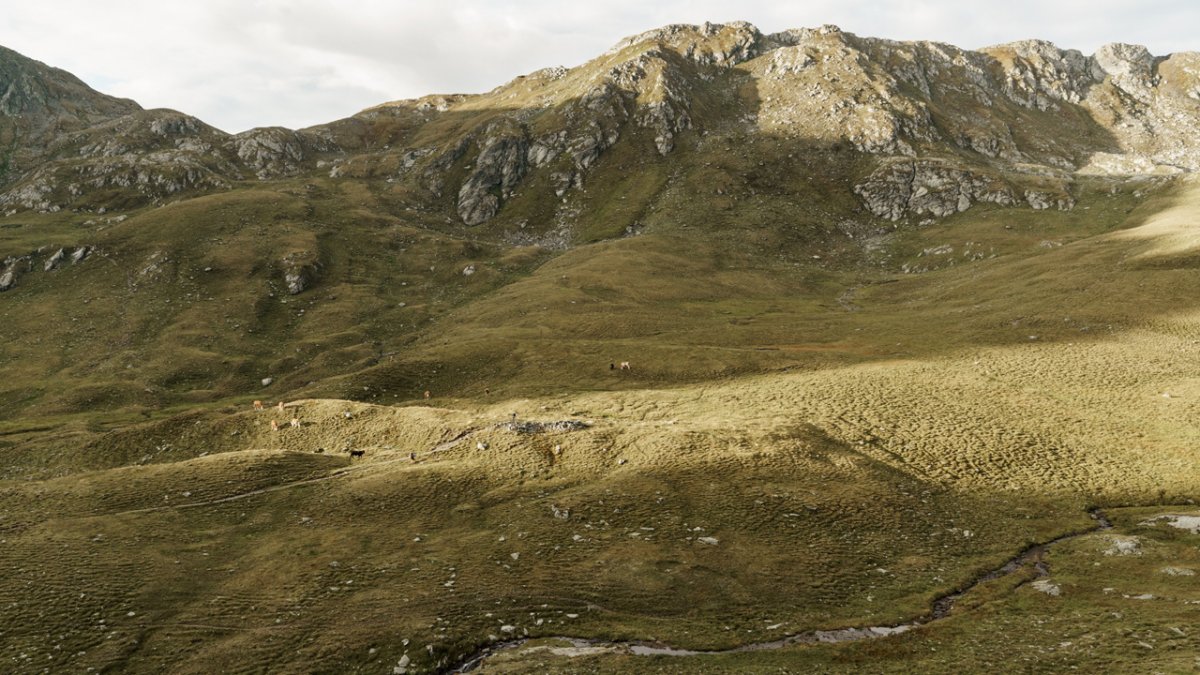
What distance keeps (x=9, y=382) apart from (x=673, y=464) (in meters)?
111

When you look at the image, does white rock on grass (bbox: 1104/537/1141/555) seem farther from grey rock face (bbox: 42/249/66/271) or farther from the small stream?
grey rock face (bbox: 42/249/66/271)

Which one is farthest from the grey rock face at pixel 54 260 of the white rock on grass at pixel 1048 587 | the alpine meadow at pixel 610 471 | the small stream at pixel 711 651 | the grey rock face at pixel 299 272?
the white rock on grass at pixel 1048 587

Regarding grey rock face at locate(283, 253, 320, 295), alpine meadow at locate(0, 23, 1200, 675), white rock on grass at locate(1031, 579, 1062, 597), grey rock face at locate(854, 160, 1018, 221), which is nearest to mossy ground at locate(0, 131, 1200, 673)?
alpine meadow at locate(0, 23, 1200, 675)

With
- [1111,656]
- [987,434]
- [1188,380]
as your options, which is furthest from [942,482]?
[1188,380]

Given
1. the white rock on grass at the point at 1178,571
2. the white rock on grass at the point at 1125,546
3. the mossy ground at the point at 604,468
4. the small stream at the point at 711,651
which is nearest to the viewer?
the small stream at the point at 711,651

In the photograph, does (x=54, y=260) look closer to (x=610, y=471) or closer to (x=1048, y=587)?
(x=610, y=471)

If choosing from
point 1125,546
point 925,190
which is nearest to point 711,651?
point 1125,546

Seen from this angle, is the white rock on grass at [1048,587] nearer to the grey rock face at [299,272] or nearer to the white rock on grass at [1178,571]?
the white rock on grass at [1178,571]

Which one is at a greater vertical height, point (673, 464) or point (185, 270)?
point (185, 270)

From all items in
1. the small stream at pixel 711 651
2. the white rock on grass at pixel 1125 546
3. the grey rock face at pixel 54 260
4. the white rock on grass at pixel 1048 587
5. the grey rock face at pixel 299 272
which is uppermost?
the grey rock face at pixel 54 260

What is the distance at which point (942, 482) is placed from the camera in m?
41.3

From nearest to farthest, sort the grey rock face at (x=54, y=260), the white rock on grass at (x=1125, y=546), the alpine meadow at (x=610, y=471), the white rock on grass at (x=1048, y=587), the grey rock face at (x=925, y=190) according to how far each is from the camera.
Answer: the alpine meadow at (x=610, y=471) < the white rock on grass at (x=1048, y=587) < the white rock on grass at (x=1125, y=546) < the grey rock face at (x=54, y=260) < the grey rock face at (x=925, y=190)

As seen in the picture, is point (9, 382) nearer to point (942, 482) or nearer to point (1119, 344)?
point (942, 482)

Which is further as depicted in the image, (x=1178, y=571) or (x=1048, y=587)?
(x=1048, y=587)
